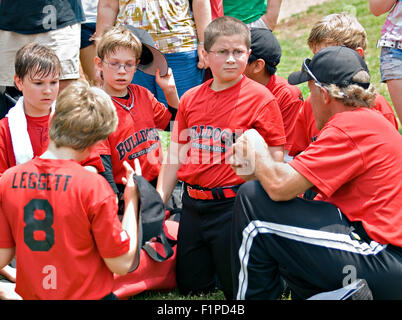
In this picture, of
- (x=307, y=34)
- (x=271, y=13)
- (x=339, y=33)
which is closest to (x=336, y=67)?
(x=339, y=33)

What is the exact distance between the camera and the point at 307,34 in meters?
14.3

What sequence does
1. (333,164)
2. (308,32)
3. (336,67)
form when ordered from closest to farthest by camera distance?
1. (333,164)
2. (336,67)
3. (308,32)

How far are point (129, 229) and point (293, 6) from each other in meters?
15.7

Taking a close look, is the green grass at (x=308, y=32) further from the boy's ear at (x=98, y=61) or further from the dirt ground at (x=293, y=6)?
the boy's ear at (x=98, y=61)

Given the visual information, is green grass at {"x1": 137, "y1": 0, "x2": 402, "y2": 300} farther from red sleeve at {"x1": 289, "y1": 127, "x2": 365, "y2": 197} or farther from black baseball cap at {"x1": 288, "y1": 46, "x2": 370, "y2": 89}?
red sleeve at {"x1": 289, "y1": 127, "x2": 365, "y2": 197}

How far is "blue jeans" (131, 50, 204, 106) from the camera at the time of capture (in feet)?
16.3

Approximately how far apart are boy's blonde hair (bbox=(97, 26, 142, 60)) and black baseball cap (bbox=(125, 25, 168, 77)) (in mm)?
169

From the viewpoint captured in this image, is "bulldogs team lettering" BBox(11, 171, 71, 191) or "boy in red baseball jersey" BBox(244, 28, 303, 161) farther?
"boy in red baseball jersey" BBox(244, 28, 303, 161)

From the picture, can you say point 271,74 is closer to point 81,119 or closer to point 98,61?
point 98,61

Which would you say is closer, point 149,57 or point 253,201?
point 253,201

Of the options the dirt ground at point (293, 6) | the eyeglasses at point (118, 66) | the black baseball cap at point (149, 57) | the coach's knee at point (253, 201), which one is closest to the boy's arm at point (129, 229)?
the coach's knee at point (253, 201)

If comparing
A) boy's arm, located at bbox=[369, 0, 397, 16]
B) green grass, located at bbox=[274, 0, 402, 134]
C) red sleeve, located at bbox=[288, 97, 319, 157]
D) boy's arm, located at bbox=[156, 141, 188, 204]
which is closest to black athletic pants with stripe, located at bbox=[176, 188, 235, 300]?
boy's arm, located at bbox=[156, 141, 188, 204]
